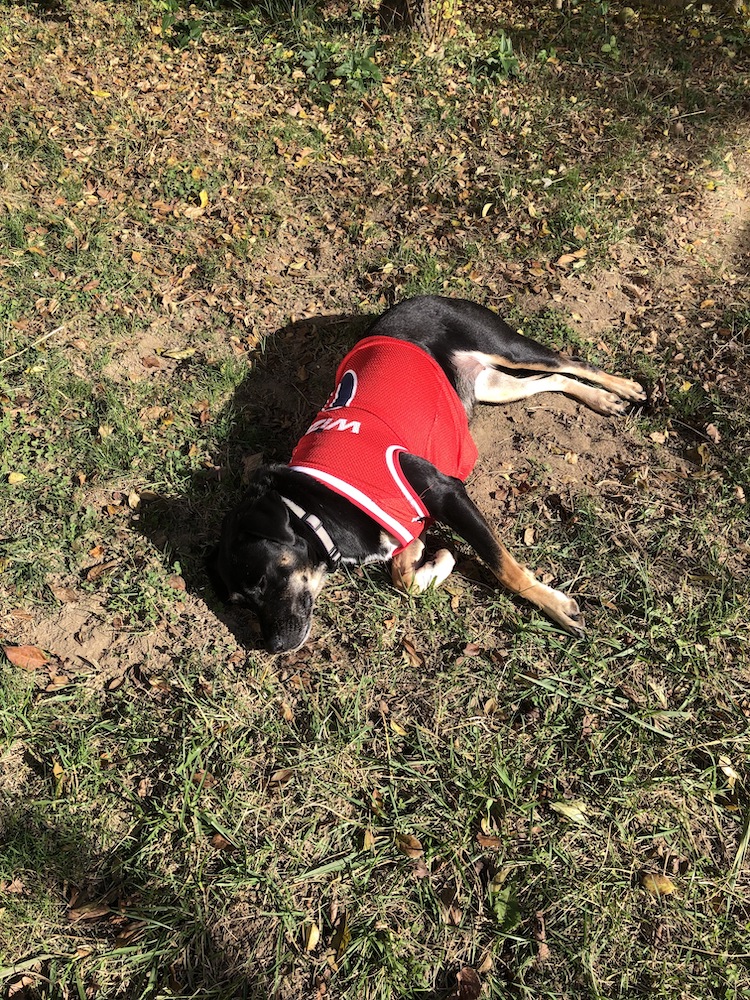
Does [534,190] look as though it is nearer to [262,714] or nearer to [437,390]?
[437,390]

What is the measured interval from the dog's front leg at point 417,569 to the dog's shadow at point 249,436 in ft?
2.74

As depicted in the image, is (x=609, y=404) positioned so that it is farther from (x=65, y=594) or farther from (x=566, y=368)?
(x=65, y=594)

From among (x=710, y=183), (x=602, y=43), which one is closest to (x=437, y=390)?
(x=710, y=183)

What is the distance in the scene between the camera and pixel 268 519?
3.48m

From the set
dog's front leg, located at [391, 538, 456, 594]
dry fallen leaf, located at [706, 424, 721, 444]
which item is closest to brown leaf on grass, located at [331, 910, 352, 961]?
dog's front leg, located at [391, 538, 456, 594]

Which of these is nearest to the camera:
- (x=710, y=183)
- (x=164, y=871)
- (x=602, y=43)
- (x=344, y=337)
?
(x=164, y=871)

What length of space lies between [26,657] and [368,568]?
1.86 meters

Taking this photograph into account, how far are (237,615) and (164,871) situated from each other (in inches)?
50.3

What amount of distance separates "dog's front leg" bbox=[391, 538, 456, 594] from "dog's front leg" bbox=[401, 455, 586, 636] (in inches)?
10.0

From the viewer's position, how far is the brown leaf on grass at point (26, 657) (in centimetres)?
364

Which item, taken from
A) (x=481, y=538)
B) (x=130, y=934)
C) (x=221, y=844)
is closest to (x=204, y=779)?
(x=221, y=844)

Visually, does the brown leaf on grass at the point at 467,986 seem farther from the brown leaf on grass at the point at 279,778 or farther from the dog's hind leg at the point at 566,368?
the dog's hind leg at the point at 566,368

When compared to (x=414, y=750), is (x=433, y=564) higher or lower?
higher

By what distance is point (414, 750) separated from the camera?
3.32 metres
